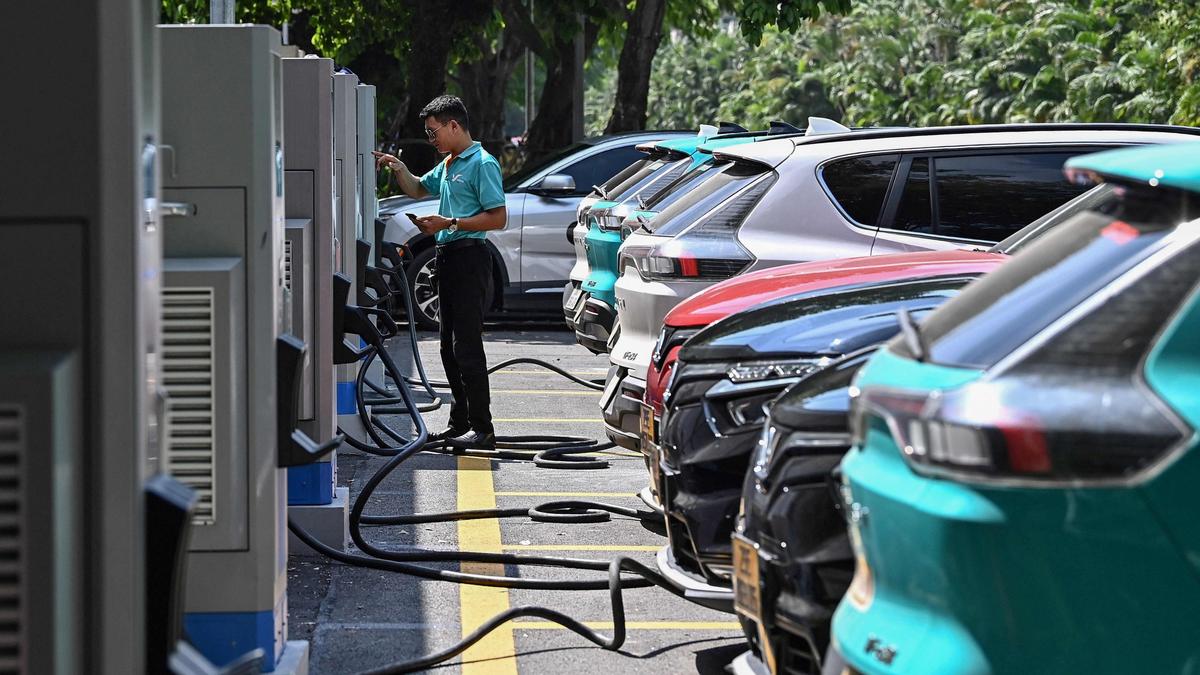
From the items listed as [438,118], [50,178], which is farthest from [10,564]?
[438,118]

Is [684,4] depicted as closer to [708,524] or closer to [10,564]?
[708,524]

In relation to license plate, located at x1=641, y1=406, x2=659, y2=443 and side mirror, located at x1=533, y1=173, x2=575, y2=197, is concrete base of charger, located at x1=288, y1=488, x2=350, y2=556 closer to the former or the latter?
license plate, located at x1=641, y1=406, x2=659, y2=443

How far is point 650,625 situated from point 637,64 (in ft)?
56.7

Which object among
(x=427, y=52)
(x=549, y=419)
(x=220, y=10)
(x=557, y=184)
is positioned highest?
(x=220, y=10)

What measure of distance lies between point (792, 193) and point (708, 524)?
3534mm

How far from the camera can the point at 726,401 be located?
16.3 ft

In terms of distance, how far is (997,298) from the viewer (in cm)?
326

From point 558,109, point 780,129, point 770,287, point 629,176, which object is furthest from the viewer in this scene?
point 558,109

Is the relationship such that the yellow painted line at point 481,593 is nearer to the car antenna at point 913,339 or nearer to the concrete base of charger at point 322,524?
the concrete base of charger at point 322,524

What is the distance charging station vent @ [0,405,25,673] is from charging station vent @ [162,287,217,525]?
1.57m

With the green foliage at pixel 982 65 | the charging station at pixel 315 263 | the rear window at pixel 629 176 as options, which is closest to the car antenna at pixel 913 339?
the charging station at pixel 315 263

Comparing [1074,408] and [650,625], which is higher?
[1074,408]

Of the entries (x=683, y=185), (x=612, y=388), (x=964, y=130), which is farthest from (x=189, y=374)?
(x=683, y=185)

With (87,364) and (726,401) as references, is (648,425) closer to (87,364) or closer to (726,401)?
(726,401)
